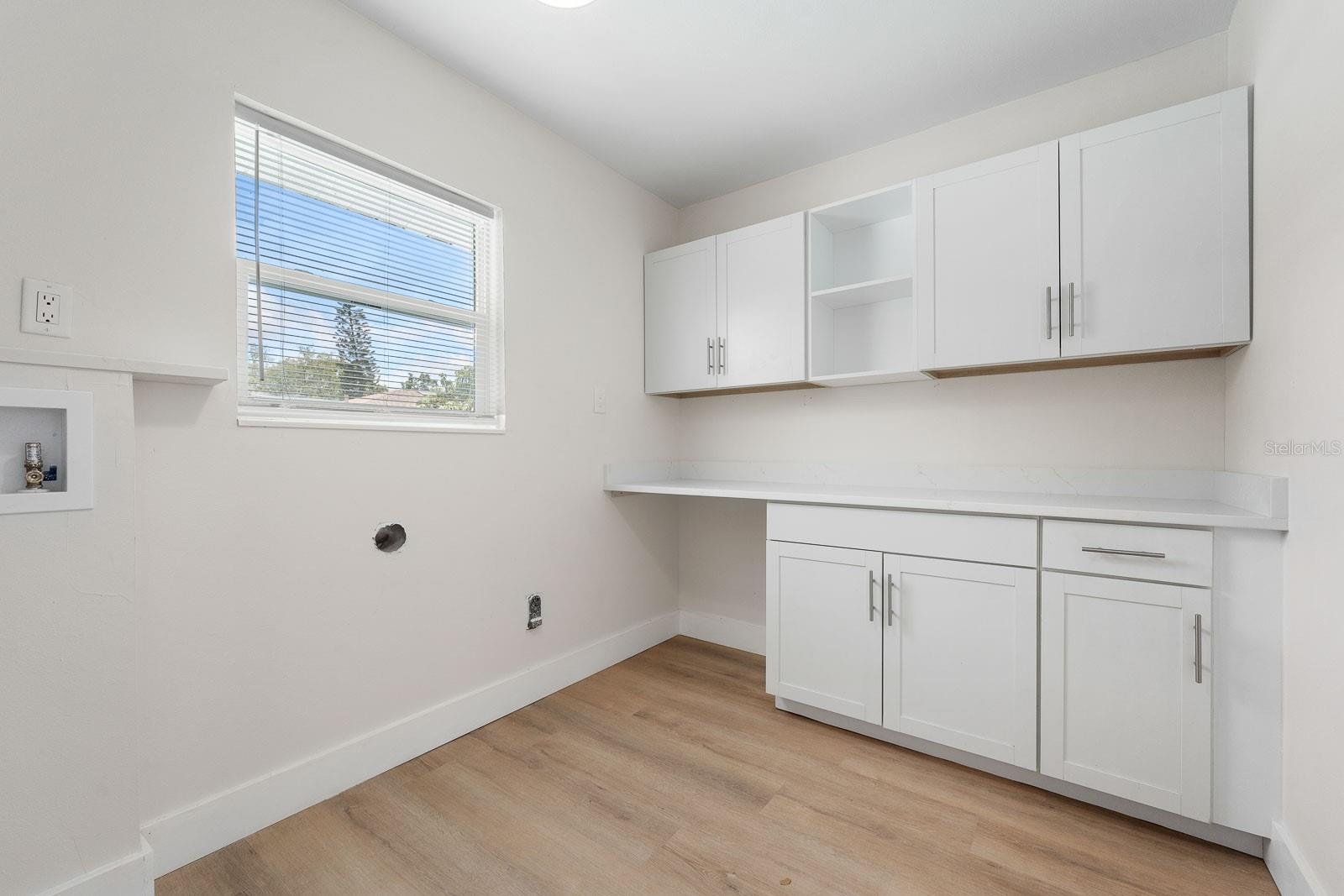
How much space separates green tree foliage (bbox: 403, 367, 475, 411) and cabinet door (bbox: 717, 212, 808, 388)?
119 cm

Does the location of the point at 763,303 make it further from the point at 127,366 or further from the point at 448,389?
the point at 127,366

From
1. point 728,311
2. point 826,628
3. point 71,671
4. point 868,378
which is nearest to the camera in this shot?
point 71,671

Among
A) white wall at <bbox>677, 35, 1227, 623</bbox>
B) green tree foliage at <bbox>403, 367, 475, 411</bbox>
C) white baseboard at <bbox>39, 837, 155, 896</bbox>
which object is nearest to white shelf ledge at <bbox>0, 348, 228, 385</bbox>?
green tree foliage at <bbox>403, 367, 475, 411</bbox>

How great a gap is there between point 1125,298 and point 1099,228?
251 millimetres

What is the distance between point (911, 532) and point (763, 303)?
1.26 metres

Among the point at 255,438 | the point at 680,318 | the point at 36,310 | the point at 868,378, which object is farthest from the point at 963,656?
the point at 36,310

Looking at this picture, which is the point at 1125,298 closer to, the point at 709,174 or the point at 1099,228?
the point at 1099,228

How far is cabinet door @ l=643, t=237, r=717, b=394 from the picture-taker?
2863mm

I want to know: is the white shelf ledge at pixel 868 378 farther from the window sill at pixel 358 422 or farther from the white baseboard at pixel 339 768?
the white baseboard at pixel 339 768

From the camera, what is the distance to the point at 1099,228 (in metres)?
1.87

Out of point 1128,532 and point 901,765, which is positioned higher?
point 1128,532

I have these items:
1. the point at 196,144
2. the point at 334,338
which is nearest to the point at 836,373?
the point at 334,338

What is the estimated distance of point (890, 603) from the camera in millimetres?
2047

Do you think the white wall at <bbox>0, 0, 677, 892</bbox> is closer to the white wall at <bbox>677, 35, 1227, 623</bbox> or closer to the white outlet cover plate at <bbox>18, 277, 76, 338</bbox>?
the white outlet cover plate at <bbox>18, 277, 76, 338</bbox>
